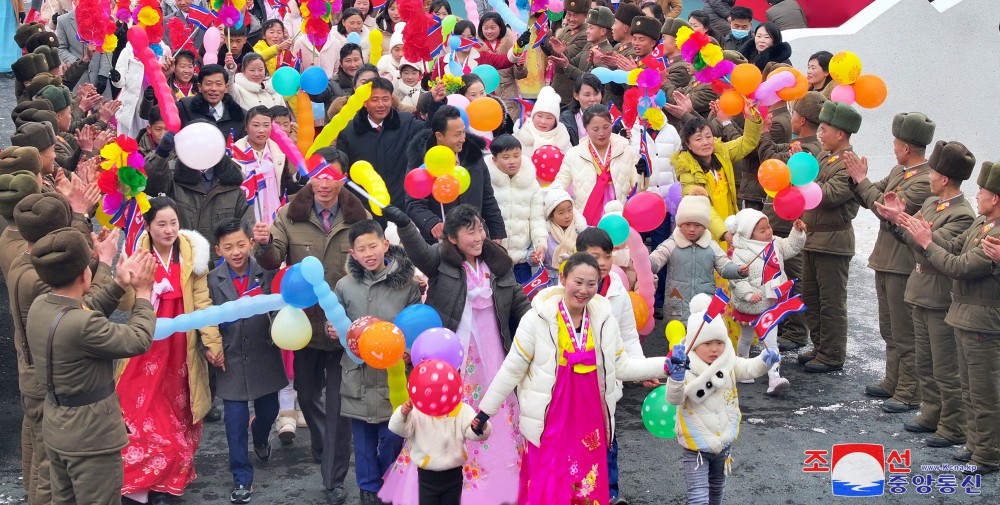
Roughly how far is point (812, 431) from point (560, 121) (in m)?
3.65

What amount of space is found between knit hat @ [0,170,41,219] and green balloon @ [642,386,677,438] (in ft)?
12.1

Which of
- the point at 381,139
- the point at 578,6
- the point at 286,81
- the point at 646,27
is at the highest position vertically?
the point at 578,6

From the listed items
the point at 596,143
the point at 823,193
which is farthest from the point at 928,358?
the point at 596,143

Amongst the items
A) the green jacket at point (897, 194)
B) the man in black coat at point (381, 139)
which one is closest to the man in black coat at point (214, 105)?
the man in black coat at point (381, 139)

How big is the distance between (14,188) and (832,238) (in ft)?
19.2

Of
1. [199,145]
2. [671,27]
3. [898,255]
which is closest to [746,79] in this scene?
[898,255]

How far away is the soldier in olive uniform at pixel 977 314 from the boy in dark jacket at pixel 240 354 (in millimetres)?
4125

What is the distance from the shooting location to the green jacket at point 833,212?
28.1 feet

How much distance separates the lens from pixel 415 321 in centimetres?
607

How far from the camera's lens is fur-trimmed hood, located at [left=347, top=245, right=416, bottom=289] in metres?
6.45

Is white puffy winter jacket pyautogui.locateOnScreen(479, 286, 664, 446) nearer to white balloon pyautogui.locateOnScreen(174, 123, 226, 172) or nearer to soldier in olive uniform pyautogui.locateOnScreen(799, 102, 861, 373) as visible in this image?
white balloon pyautogui.locateOnScreen(174, 123, 226, 172)

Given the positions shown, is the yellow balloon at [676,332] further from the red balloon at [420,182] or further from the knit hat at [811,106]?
the knit hat at [811,106]

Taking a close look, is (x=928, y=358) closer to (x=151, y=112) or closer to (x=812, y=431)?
(x=812, y=431)

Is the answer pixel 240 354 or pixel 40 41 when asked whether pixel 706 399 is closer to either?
pixel 240 354
